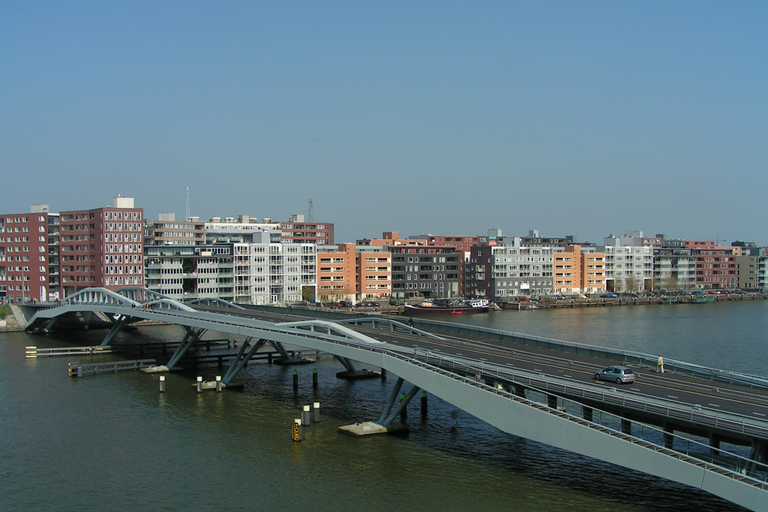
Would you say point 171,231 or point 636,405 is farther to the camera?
point 171,231

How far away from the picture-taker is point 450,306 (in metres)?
113

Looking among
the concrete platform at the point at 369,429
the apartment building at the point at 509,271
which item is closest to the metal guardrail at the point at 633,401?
the concrete platform at the point at 369,429

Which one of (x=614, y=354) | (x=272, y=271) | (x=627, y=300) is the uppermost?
(x=272, y=271)

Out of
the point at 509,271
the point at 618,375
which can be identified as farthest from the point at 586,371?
the point at 509,271

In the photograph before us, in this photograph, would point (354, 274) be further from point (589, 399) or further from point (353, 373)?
point (589, 399)

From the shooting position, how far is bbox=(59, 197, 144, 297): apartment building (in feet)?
313

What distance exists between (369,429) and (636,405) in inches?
517

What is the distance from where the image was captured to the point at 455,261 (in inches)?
5084

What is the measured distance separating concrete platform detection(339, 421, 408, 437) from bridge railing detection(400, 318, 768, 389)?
9.88m

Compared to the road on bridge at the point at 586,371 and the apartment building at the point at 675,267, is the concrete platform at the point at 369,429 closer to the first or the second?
the road on bridge at the point at 586,371

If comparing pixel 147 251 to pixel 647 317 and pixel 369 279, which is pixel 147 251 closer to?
pixel 369 279

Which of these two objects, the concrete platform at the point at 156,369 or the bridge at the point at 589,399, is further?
the concrete platform at the point at 156,369

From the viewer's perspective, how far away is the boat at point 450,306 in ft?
364

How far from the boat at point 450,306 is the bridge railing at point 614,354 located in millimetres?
59428
